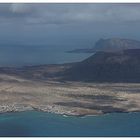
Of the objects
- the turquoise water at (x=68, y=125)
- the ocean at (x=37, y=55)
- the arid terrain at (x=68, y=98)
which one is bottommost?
the turquoise water at (x=68, y=125)

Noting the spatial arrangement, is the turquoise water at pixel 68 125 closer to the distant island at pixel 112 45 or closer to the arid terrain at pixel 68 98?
the arid terrain at pixel 68 98

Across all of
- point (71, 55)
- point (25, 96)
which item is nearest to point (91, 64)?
A: point (71, 55)

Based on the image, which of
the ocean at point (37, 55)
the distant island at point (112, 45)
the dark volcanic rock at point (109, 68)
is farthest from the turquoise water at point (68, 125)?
the distant island at point (112, 45)

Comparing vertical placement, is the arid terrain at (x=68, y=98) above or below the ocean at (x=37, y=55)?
below

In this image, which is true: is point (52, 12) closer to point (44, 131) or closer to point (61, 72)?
point (61, 72)

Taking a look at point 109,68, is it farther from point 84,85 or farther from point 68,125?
point 68,125

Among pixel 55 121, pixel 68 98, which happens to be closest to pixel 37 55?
pixel 68 98

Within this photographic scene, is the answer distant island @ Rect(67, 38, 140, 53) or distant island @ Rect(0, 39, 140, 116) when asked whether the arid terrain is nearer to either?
distant island @ Rect(0, 39, 140, 116)

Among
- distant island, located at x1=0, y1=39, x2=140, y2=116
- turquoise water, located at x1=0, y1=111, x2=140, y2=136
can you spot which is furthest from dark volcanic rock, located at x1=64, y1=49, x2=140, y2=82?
turquoise water, located at x1=0, y1=111, x2=140, y2=136
